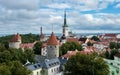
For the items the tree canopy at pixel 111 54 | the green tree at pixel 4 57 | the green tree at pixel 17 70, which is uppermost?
the green tree at pixel 17 70

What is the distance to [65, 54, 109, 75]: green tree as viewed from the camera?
3975 cm

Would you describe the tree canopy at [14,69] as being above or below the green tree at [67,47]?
above

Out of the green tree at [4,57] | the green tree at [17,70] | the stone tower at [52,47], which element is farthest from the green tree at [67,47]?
the green tree at [17,70]

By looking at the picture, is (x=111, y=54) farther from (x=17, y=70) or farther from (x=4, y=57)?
(x=17, y=70)

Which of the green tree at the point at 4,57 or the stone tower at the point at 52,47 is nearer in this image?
the green tree at the point at 4,57

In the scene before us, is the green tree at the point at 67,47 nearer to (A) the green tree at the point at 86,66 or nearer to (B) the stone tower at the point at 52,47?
(B) the stone tower at the point at 52,47

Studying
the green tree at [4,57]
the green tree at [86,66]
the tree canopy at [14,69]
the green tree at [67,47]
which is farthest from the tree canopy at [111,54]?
the tree canopy at [14,69]

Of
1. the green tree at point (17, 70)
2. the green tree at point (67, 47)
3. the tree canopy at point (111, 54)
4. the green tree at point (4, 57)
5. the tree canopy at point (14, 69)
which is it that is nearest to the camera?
the tree canopy at point (14, 69)

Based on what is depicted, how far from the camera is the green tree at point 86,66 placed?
39747mm

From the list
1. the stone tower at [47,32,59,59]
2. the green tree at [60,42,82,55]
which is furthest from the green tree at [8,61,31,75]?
the green tree at [60,42,82,55]

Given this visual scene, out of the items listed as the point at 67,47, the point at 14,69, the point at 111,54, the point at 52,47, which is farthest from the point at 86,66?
the point at 67,47

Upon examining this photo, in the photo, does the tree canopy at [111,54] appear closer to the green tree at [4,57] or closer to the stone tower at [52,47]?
the stone tower at [52,47]

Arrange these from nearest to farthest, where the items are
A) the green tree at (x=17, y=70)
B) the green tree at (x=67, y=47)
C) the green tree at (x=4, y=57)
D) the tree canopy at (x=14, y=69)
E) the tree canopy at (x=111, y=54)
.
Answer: the tree canopy at (x=14, y=69) → the green tree at (x=17, y=70) → the green tree at (x=4, y=57) → the tree canopy at (x=111, y=54) → the green tree at (x=67, y=47)

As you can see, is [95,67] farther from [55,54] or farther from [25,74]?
[55,54]
